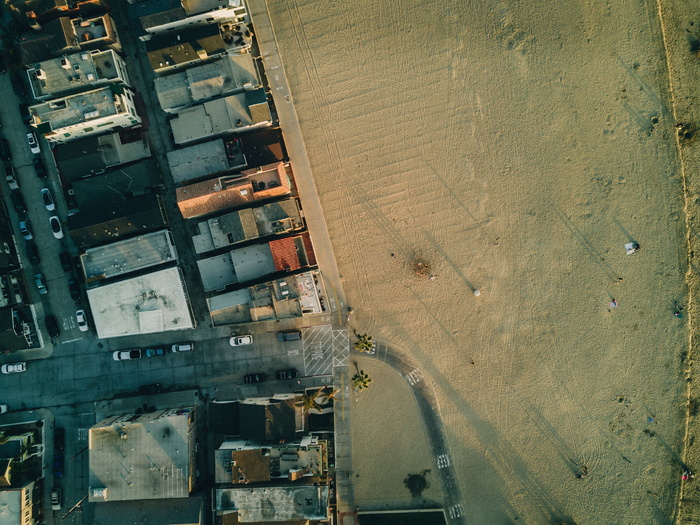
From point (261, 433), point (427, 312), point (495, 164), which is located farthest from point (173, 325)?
point (495, 164)

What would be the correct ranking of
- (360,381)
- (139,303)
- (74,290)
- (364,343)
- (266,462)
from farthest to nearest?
(74,290) → (364,343) → (360,381) → (139,303) → (266,462)

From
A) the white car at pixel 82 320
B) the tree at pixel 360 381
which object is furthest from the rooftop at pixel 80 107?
the tree at pixel 360 381

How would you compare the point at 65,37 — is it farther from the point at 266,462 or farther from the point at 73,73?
the point at 266,462

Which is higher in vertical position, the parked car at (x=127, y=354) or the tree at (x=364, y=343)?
the parked car at (x=127, y=354)

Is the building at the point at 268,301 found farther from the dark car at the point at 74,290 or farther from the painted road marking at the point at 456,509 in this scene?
the painted road marking at the point at 456,509

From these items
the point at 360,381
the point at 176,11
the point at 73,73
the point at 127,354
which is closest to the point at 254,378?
the point at 360,381

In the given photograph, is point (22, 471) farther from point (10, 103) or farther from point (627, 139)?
point (627, 139)
